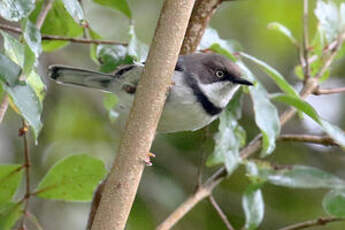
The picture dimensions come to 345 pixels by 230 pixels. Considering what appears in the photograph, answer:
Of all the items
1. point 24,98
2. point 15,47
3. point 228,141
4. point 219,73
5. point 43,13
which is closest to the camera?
point 24,98

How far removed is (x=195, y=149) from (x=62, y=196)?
246 centimetres

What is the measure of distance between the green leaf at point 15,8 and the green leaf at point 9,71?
0.14m

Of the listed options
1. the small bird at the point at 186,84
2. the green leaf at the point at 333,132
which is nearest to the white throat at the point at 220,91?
the small bird at the point at 186,84

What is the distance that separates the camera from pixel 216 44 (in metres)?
2.95

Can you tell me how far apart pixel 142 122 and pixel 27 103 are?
0.39 metres

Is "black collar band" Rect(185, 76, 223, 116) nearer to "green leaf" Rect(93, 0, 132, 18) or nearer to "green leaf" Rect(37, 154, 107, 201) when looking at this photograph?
"green leaf" Rect(93, 0, 132, 18)

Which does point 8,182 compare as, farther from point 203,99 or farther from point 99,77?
point 203,99

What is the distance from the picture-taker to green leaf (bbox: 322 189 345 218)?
284 cm

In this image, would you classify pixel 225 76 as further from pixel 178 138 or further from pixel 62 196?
pixel 178 138

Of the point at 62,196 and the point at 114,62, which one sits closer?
the point at 62,196

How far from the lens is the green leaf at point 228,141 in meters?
2.99

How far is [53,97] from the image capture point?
5.10 m

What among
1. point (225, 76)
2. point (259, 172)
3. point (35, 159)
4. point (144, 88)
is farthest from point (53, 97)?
point (144, 88)

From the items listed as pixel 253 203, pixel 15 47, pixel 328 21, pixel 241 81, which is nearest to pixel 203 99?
pixel 241 81
